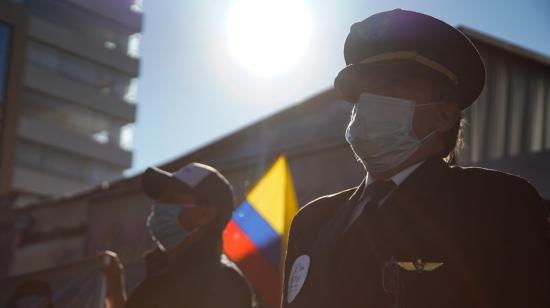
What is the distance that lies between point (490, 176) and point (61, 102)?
5626 centimetres

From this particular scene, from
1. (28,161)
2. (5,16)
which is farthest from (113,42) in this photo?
(5,16)

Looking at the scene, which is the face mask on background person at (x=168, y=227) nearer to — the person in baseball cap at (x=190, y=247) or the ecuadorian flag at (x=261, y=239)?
the person in baseball cap at (x=190, y=247)

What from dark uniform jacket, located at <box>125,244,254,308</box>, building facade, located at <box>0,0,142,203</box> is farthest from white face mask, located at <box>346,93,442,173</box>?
building facade, located at <box>0,0,142,203</box>

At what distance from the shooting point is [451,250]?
1.69m

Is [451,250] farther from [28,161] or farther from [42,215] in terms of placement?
[28,161]

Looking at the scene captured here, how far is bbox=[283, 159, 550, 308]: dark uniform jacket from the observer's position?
1611mm

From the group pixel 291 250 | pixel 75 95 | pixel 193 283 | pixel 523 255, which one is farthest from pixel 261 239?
pixel 75 95

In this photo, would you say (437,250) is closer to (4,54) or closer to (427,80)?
(427,80)

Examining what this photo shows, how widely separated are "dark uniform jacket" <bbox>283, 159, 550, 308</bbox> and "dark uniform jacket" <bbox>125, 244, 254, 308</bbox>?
155 centimetres

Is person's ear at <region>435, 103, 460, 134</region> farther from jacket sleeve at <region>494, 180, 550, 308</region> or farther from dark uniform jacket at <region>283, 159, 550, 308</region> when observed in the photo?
jacket sleeve at <region>494, 180, 550, 308</region>

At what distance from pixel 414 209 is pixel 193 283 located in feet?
6.66

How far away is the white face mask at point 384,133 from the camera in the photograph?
2023 mm

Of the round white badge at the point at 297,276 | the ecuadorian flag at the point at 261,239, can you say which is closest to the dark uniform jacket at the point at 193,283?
the round white badge at the point at 297,276

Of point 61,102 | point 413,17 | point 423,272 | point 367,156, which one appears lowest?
point 61,102
